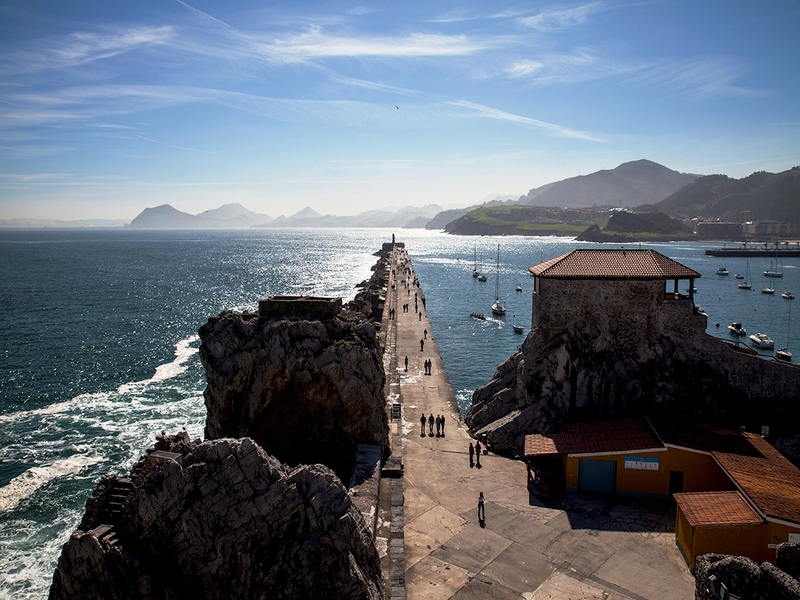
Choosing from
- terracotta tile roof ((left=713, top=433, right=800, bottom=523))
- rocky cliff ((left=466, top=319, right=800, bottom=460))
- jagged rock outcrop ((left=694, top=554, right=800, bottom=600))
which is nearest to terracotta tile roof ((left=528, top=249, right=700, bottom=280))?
rocky cliff ((left=466, top=319, right=800, bottom=460))

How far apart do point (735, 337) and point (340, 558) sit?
207 feet

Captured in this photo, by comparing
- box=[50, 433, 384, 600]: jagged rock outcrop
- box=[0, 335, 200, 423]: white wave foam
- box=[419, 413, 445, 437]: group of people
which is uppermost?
box=[50, 433, 384, 600]: jagged rock outcrop

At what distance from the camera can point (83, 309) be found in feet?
234

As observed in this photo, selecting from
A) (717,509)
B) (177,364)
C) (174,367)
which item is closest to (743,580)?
(717,509)

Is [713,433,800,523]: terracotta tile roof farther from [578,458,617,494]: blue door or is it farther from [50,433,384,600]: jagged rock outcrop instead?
[50,433,384,600]: jagged rock outcrop

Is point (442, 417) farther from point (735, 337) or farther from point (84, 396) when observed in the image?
point (735, 337)

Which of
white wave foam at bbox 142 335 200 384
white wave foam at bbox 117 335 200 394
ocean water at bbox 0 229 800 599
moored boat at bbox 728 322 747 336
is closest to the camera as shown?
ocean water at bbox 0 229 800 599

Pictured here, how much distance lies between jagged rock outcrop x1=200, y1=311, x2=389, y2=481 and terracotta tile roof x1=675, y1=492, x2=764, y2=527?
32.0 ft

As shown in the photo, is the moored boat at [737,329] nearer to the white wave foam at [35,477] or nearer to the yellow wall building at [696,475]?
the yellow wall building at [696,475]

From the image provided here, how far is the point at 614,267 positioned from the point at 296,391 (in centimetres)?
1541

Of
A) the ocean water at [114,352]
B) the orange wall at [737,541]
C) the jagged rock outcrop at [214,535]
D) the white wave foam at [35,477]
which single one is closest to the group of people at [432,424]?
the orange wall at [737,541]

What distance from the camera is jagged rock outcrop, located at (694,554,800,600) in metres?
12.5

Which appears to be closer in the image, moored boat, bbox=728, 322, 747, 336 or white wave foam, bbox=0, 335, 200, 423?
white wave foam, bbox=0, 335, 200, 423

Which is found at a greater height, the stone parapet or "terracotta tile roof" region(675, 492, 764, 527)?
the stone parapet
